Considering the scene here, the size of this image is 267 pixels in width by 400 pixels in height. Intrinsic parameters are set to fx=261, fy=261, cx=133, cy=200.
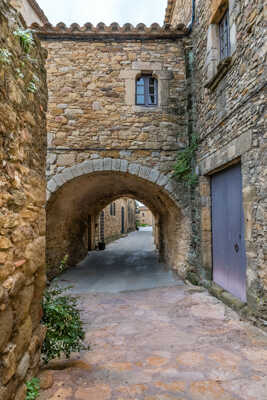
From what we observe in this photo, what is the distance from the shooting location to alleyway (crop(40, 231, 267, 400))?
198 centimetres

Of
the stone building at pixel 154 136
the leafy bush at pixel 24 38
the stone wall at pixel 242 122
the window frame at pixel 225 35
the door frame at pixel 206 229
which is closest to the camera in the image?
the leafy bush at pixel 24 38

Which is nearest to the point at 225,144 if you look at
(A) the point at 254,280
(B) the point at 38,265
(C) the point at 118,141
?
(A) the point at 254,280

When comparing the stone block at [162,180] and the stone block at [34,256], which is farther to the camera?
the stone block at [162,180]

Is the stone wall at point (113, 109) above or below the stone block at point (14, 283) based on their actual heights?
above

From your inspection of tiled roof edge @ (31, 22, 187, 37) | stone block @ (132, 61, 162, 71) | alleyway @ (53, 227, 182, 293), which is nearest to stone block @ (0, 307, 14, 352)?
alleyway @ (53, 227, 182, 293)

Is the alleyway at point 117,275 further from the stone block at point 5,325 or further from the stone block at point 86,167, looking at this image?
the stone block at point 5,325

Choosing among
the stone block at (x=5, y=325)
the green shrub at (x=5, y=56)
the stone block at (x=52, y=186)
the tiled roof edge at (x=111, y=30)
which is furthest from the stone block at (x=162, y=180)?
the stone block at (x=5, y=325)

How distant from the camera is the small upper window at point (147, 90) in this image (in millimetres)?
5836

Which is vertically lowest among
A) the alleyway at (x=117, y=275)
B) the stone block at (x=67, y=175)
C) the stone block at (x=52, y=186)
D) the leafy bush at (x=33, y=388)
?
the alleyway at (x=117, y=275)

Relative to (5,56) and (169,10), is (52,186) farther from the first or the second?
(169,10)

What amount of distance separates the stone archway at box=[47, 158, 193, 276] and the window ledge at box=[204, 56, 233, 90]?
6.32 feet

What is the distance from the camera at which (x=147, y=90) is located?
19.3 feet

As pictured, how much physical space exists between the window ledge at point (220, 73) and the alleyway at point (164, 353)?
11.7ft

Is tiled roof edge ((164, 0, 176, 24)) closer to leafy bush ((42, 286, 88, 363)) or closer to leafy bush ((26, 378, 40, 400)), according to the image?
leafy bush ((42, 286, 88, 363))
